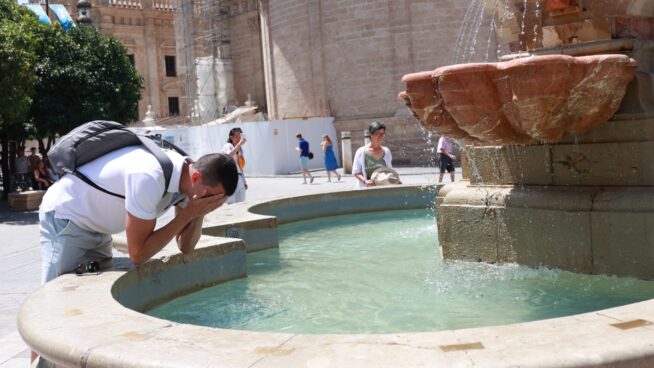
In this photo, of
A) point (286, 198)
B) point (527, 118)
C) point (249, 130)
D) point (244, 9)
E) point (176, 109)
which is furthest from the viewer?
point (176, 109)

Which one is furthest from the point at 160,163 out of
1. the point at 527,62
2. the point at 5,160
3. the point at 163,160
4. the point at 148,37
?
the point at 148,37

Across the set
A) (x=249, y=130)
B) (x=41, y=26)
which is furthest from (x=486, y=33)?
(x=41, y=26)

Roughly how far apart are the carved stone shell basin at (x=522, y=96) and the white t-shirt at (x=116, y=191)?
6.07 ft

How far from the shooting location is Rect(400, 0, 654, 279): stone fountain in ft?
14.2

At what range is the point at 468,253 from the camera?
5.47 m

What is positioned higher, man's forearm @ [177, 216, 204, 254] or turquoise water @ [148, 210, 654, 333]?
man's forearm @ [177, 216, 204, 254]

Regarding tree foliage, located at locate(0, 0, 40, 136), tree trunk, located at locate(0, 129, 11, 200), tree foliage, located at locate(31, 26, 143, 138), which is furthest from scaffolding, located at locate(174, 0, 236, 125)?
tree foliage, located at locate(0, 0, 40, 136)

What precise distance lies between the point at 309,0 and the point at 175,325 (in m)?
24.5

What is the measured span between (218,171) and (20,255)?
7331mm

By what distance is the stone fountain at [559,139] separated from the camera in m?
4.33

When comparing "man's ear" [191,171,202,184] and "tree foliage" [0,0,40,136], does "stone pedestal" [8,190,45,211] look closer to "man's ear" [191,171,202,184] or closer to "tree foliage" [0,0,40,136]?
"tree foliage" [0,0,40,136]

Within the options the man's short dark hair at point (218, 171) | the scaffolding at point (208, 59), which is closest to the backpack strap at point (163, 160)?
the man's short dark hair at point (218, 171)

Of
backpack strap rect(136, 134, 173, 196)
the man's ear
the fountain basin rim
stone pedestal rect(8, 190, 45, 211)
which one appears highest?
the fountain basin rim

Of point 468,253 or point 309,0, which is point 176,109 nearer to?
point 309,0
